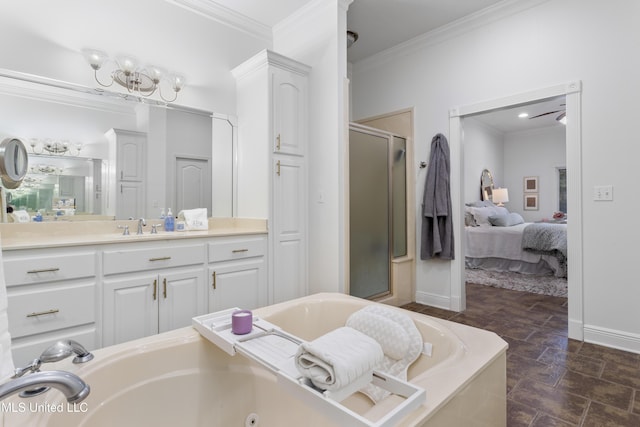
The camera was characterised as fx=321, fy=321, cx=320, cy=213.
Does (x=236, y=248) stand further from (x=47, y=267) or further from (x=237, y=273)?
(x=47, y=267)

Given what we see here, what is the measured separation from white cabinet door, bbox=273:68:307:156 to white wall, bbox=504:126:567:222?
6.59 metres

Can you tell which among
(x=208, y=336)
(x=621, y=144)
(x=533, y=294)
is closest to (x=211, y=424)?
(x=208, y=336)

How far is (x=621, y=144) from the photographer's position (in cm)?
230

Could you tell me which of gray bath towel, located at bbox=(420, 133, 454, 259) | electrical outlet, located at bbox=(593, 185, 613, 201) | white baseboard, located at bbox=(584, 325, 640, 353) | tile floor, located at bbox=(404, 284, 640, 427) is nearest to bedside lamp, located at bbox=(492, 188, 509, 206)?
tile floor, located at bbox=(404, 284, 640, 427)

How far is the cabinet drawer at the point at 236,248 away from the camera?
7.27 ft

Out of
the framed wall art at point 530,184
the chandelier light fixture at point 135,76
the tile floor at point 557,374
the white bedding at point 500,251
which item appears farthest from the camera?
the framed wall art at point 530,184

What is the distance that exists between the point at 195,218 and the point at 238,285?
0.64m

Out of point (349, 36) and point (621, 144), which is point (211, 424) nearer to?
point (621, 144)

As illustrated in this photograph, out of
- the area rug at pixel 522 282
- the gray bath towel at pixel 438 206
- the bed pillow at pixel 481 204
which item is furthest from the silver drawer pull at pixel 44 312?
the bed pillow at pixel 481 204

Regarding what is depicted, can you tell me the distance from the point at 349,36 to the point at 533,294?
3571mm

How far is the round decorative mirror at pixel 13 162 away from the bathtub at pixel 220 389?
1382 millimetres

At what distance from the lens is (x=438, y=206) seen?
3.21 meters

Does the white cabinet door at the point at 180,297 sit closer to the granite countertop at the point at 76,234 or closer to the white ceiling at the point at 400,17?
the granite countertop at the point at 76,234

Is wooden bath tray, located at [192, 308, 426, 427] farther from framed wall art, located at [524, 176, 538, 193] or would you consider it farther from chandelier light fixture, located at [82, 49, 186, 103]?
framed wall art, located at [524, 176, 538, 193]
